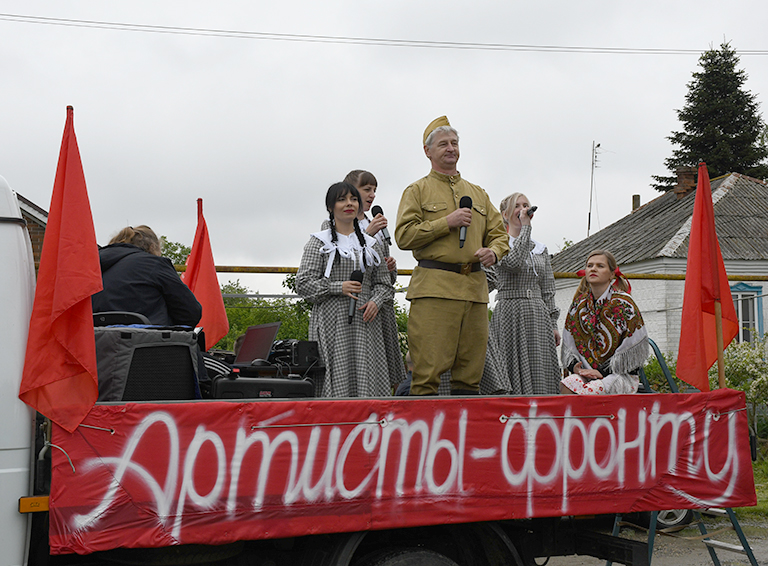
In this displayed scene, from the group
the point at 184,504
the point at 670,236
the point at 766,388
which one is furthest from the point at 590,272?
the point at 670,236

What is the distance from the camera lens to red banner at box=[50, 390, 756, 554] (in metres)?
2.55

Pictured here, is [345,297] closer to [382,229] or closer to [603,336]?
[382,229]

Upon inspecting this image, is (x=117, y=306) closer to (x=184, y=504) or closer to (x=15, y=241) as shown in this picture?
(x=15, y=241)

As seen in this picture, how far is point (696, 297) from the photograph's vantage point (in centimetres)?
407

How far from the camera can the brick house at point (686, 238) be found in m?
17.9

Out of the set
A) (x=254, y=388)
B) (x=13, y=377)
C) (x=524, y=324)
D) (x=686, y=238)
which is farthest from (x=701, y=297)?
(x=686, y=238)

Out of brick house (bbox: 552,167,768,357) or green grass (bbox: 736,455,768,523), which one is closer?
green grass (bbox: 736,455,768,523)

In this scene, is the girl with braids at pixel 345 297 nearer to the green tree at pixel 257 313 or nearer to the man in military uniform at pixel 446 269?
the man in military uniform at pixel 446 269

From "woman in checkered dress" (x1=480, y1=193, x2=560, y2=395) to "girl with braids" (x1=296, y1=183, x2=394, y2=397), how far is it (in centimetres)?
96

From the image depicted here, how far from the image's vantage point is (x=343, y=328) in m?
4.41

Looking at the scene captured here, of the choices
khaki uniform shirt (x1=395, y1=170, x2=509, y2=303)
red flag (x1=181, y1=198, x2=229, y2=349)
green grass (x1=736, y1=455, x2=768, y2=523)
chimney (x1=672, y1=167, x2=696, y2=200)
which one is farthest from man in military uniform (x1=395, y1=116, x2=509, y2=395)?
chimney (x1=672, y1=167, x2=696, y2=200)

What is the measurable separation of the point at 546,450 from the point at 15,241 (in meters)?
2.23

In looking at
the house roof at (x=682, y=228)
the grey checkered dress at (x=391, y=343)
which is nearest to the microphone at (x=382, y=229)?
the grey checkered dress at (x=391, y=343)

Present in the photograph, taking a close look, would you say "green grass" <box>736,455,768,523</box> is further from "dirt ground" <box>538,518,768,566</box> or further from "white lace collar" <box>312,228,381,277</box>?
"white lace collar" <box>312,228,381,277</box>
